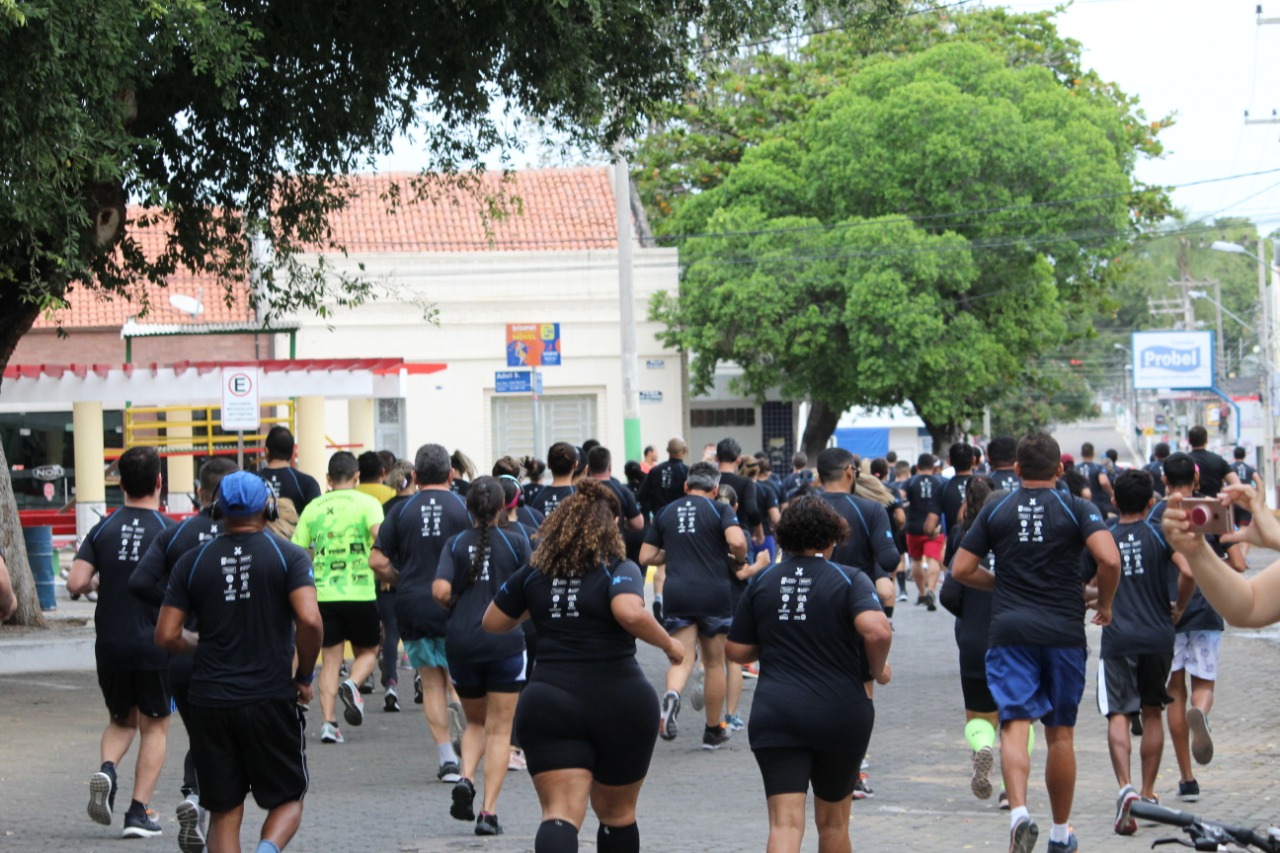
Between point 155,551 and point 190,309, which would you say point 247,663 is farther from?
point 190,309

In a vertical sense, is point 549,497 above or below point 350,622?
above

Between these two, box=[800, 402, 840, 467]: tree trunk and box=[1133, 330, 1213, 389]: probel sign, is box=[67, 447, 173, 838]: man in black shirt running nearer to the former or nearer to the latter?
box=[800, 402, 840, 467]: tree trunk

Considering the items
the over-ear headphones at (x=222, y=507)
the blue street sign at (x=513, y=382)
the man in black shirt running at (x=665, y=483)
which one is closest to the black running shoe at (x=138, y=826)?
the over-ear headphones at (x=222, y=507)

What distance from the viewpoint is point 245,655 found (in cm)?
670

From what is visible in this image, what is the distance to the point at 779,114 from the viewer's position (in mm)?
40406

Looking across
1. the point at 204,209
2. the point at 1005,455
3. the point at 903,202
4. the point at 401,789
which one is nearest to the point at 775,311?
the point at 903,202

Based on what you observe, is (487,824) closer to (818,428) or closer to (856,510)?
(856,510)

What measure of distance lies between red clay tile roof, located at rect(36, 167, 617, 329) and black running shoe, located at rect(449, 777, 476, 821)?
29.5 m

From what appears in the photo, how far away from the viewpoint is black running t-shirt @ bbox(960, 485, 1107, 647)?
7934 mm

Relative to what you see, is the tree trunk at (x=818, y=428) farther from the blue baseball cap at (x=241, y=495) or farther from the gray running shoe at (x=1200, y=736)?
the blue baseball cap at (x=241, y=495)

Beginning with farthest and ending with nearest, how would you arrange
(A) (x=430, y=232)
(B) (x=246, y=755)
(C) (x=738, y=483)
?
(A) (x=430, y=232) → (C) (x=738, y=483) → (B) (x=246, y=755)

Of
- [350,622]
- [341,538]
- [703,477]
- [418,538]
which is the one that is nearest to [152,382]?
[350,622]

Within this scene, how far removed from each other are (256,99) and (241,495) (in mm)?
9047

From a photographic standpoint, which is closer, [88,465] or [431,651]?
[431,651]
